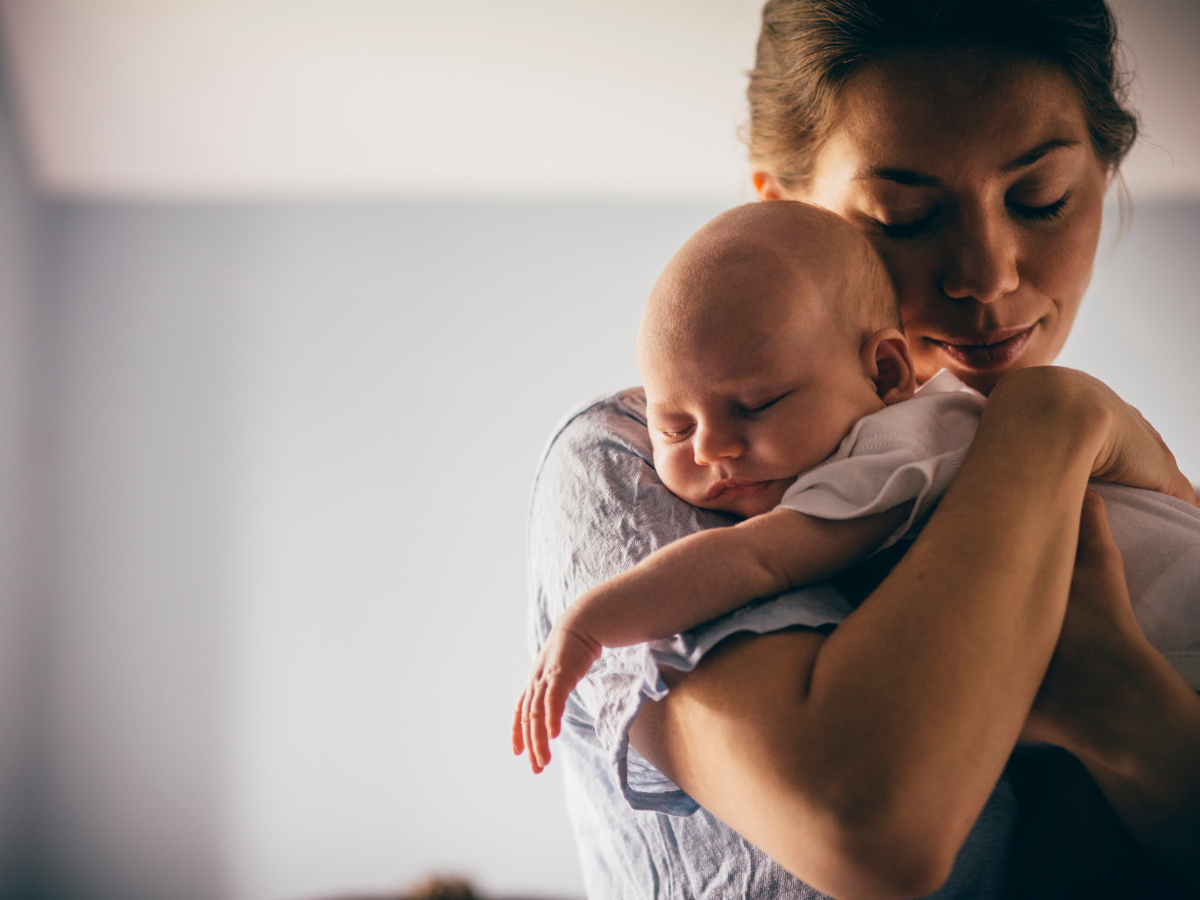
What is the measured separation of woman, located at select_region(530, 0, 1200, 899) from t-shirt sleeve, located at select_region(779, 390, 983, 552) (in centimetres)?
7

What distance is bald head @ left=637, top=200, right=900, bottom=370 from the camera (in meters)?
0.82

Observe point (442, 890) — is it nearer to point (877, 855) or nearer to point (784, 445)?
point (784, 445)

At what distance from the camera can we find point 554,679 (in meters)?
0.59

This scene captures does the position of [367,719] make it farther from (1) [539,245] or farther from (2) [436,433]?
(1) [539,245]

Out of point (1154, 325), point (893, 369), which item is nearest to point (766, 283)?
point (893, 369)

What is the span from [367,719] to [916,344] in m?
2.31

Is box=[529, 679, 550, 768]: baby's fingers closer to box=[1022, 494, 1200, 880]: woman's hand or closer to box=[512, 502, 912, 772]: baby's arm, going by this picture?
box=[512, 502, 912, 772]: baby's arm

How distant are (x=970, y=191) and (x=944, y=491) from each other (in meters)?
0.40

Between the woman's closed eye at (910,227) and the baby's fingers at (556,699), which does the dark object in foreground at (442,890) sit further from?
the woman's closed eye at (910,227)

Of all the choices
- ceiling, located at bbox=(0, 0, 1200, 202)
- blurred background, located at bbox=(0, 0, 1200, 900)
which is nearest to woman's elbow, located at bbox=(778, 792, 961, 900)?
blurred background, located at bbox=(0, 0, 1200, 900)

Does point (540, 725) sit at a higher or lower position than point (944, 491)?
lower

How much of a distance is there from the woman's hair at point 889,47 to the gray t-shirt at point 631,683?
18.7 inches

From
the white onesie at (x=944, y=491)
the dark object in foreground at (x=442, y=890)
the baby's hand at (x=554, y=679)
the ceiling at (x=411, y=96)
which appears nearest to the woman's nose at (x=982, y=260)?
the white onesie at (x=944, y=491)

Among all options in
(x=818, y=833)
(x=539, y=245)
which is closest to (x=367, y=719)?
(x=539, y=245)
